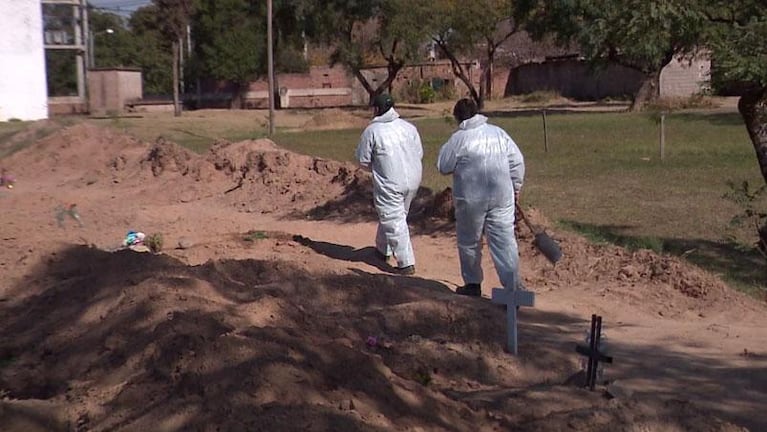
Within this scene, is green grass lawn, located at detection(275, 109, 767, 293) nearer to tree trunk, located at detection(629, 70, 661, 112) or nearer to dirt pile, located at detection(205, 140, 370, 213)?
dirt pile, located at detection(205, 140, 370, 213)

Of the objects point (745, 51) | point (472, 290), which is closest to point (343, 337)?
point (472, 290)

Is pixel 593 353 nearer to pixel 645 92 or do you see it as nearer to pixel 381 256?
pixel 381 256

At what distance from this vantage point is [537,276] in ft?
32.6

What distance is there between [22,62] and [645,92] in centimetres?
2375

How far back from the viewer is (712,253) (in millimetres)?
11203

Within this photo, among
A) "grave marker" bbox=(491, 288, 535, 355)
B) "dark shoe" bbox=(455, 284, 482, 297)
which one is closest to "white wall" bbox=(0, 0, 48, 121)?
"dark shoe" bbox=(455, 284, 482, 297)

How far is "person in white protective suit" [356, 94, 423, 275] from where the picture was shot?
9.98m

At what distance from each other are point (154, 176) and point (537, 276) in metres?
9.68

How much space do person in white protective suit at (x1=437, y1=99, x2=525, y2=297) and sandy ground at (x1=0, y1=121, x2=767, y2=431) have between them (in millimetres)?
507

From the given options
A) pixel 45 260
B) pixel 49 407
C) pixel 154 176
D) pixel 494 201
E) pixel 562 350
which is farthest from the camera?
pixel 154 176

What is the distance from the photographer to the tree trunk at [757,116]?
385 inches

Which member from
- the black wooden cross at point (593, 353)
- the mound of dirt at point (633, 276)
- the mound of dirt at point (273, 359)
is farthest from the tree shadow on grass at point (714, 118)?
the black wooden cross at point (593, 353)

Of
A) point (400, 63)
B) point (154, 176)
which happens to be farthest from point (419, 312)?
point (400, 63)

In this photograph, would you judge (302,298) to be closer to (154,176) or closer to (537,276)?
(537,276)
